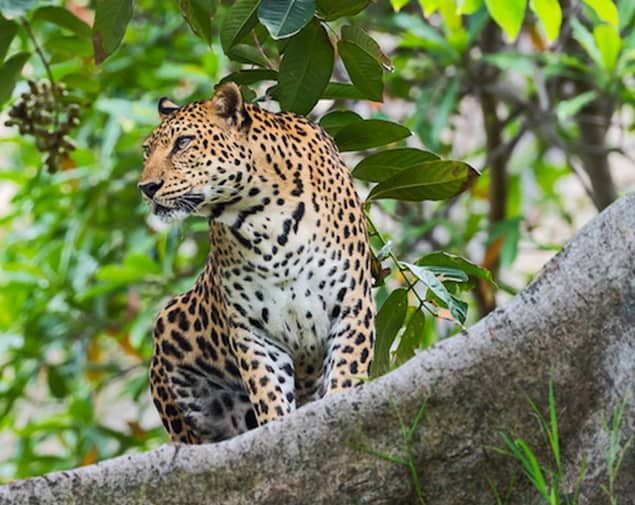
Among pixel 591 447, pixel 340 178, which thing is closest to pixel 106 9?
pixel 340 178

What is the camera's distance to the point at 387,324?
15.3 ft

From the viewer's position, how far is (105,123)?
10.3 metres

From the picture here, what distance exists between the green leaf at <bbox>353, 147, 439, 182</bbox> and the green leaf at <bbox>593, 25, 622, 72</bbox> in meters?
3.33

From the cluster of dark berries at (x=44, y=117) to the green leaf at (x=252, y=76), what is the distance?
942 millimetres

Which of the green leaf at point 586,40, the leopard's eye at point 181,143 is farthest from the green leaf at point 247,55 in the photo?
the green leaf at point 586,40

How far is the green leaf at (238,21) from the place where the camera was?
4.29m

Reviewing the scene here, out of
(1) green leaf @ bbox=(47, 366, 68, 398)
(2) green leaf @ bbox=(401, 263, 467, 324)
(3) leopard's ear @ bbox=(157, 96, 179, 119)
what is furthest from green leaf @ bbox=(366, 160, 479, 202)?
(1) green leaf @ bbox=(47, 366, 68, 398)

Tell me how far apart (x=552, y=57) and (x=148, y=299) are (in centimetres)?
341

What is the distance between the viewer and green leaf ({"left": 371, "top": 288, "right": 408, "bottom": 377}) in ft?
15.0

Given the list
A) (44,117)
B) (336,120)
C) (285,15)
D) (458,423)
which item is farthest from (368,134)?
(458,423)

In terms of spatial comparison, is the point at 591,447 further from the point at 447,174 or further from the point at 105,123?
the point at 105,123

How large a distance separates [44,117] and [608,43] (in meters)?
3.93

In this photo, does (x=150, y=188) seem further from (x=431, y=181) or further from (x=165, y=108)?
(x=431, y=181)

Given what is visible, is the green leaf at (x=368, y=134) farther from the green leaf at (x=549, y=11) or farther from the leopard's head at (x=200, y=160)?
the green leaf at (x=549, y=11)
